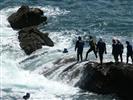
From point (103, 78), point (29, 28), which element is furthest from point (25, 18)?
point (103, 78)

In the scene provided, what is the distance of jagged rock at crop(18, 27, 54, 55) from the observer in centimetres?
4009

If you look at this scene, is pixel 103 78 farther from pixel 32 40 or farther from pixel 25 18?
pixel 25 18

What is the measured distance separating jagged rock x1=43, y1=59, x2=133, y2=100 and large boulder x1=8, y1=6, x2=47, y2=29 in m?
14.9

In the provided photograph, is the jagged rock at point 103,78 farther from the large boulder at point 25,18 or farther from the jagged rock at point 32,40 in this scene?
the large boulder at point 25,18

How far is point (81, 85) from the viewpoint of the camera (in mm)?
31984

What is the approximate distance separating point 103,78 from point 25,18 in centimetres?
1838

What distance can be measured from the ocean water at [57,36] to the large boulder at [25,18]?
65cm

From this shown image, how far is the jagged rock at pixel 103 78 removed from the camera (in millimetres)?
30234

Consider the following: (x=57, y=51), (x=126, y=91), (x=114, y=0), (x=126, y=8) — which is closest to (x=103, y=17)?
(x=126, y=8)

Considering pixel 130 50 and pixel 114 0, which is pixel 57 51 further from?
pixel 114 0

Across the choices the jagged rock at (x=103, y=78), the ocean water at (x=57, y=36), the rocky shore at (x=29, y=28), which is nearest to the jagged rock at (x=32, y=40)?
the rocky shore at (x=29, y=28)

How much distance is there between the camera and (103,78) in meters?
30.9

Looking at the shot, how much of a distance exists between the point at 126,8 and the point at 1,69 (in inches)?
984

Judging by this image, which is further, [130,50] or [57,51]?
[57,51]
